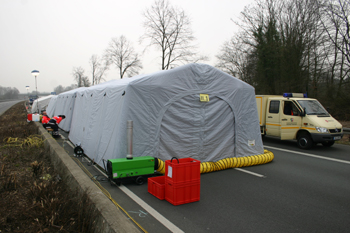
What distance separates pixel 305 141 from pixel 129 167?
8547 millimetres

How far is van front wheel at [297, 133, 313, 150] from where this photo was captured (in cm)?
1068

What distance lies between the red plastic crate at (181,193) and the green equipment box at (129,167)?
1204mm

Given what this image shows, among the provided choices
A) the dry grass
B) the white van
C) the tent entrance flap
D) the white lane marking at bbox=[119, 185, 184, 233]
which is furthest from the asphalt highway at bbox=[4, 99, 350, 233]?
the white van

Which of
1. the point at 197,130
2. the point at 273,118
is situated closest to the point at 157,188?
the point at 197,130

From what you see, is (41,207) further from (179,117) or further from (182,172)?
(179,117)

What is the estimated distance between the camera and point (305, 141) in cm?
1081

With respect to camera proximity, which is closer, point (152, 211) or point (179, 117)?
point (152, 211)

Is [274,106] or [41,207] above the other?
[274,106]

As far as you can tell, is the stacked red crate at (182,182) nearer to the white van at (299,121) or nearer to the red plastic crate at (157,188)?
the red plastic crate at (157,188)

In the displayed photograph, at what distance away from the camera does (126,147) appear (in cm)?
648

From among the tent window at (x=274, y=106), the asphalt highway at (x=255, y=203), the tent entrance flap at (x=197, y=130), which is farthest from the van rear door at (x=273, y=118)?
the tent entrance flap at (x=197, y=130)

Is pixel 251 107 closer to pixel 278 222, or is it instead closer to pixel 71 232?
pixel 278 222

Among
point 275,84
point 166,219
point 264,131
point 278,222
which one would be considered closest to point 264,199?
point 278,222

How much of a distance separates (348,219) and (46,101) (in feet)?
115
